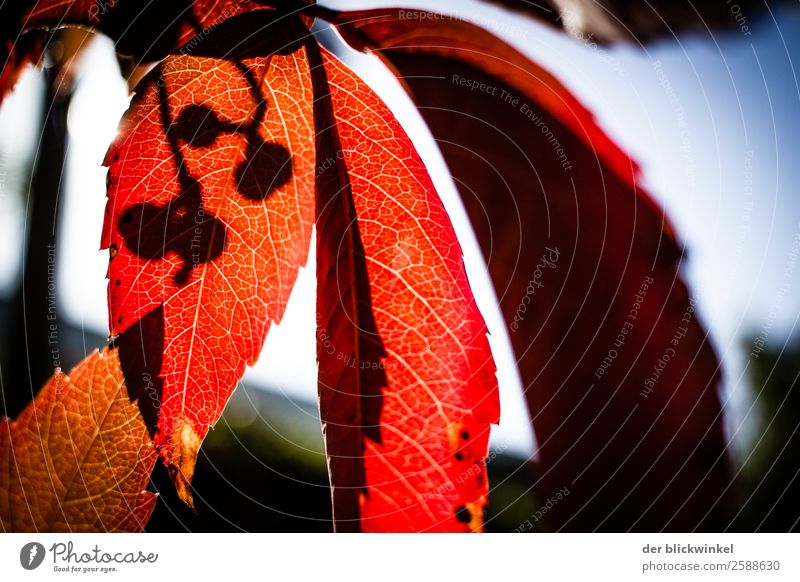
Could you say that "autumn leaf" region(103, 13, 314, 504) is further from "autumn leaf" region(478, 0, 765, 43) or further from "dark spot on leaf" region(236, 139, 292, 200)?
"autumn leaf" region(478, 0, 765, 43)

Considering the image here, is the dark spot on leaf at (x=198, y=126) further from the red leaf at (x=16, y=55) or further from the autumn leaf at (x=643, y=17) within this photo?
the autumn leaf at (x=643, y=17)

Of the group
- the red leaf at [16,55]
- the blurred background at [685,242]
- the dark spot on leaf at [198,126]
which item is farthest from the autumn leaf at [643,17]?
the red leaf at [16,55]

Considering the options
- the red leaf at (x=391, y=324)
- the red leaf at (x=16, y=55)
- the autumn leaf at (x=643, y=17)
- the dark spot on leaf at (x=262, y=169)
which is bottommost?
the red leaf at (x=391, y=324)

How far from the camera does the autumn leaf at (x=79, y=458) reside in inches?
14.9

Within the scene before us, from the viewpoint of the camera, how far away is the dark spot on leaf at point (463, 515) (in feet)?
1.13

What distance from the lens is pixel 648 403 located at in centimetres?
36

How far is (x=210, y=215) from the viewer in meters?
0.34

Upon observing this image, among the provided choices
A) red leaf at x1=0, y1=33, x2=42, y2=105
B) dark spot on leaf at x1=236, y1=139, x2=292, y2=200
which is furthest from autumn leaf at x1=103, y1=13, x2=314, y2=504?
red leaf at x1=0, y1=33, x2=42, y2=105

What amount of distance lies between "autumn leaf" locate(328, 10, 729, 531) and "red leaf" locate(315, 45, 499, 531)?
3 centimetres

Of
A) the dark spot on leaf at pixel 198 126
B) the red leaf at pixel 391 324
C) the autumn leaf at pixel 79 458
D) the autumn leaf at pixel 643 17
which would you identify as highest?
the autumn leaf at pixel 643 17

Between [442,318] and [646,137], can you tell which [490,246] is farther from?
[646,137]

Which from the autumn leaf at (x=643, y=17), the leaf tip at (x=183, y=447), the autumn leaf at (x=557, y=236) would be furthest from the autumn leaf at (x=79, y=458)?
the autumn leaf at (x=643, y=17)

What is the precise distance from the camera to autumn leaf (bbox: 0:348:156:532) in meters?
0.38

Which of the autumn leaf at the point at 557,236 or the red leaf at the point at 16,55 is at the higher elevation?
the red leaf at the point at 16,55
